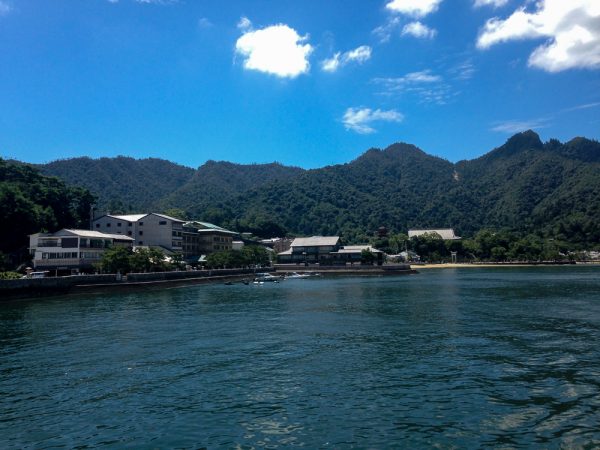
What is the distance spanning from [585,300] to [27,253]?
76483mm

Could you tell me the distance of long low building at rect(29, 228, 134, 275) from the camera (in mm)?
67062

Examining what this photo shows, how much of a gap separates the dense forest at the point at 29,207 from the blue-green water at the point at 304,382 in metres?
44.5

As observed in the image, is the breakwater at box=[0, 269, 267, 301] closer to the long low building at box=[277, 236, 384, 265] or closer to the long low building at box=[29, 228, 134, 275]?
the long low building at box=[29, 228, 134, 275]

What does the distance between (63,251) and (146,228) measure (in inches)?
1217

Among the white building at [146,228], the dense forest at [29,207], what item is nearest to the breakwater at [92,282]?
the dense forest at [29,207]

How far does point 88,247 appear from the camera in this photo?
7125 centimetres

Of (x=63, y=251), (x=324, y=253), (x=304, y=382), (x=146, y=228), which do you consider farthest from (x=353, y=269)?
(x=304, y=382)

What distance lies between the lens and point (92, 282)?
59094mm

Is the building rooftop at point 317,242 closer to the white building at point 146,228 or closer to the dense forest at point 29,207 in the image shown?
the white building at point 146,228

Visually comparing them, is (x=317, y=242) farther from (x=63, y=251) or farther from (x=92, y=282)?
(x=92, y=282)

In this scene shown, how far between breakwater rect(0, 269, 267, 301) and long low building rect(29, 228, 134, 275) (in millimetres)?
9259

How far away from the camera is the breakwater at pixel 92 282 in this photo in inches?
1929

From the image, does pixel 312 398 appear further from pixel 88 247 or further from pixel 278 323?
pixel 88 247

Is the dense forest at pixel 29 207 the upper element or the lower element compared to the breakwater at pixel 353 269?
upper
